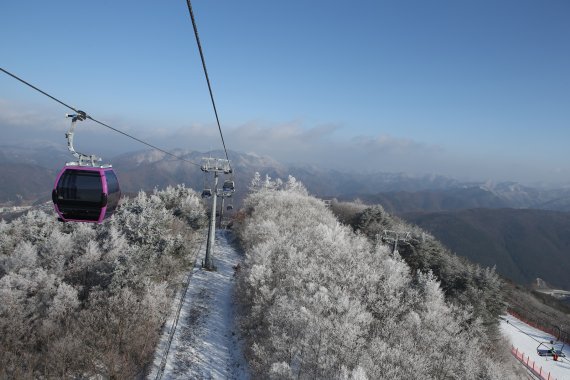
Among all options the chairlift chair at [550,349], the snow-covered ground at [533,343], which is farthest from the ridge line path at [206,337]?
the chairlift chair at [550,349]

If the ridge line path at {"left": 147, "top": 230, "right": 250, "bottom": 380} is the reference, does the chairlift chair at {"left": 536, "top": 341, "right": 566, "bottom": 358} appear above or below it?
below

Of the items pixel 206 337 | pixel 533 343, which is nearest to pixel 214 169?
pixel 206 337

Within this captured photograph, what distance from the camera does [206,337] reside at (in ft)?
80.6

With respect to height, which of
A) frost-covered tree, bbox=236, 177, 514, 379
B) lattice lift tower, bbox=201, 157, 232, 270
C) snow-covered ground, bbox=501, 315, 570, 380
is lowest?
snow-covered ground, bbox=501, 315, 570, 380

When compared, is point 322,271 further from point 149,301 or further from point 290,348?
point 149,301

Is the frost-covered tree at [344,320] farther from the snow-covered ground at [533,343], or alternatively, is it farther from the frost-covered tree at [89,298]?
the snow-covered ground at [533,343]

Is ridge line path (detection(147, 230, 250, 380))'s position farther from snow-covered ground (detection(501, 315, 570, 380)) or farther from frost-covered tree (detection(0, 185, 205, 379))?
snow-covered ground (detection(501, 315, 570, 380))

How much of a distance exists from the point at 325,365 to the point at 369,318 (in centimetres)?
733

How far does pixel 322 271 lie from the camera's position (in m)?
30.6

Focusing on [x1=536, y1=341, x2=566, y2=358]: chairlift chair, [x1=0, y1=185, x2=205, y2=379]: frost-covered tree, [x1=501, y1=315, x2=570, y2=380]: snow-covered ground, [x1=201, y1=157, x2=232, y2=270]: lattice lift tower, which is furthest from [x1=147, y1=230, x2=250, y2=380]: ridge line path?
[x1=536, y1=341, x2=566, y2=358]: chairlift chair

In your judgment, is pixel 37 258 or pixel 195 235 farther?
pixel 195 235

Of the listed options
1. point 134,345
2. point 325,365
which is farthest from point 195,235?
point 325,365

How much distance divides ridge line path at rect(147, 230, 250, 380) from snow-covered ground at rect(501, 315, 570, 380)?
30.0m

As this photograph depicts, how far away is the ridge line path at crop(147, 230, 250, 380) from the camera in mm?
21188
